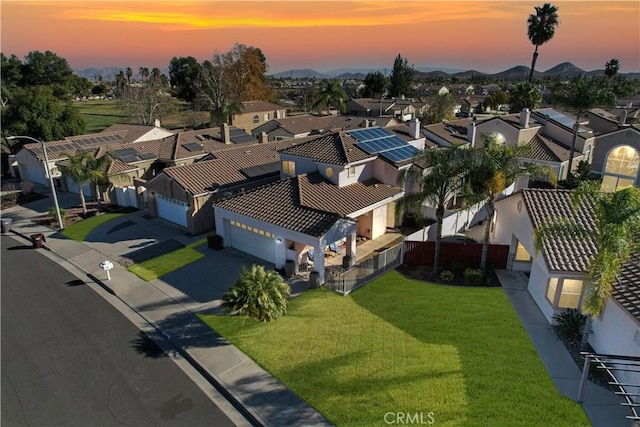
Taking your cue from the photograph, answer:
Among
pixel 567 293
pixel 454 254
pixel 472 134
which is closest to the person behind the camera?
pixel 567 293

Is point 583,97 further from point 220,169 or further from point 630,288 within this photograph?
point 220,169

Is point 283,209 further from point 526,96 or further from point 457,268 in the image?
point 526,96

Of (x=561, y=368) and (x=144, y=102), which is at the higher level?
(x=144, y=102)

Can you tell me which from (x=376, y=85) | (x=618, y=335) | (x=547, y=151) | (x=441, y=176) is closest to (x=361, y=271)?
(x=441, y=176)

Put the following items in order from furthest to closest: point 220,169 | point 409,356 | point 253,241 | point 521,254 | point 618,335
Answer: point 220,169
point 253,241
point 521,254
point 409,356
point 618,335

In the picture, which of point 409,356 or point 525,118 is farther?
point 525,118

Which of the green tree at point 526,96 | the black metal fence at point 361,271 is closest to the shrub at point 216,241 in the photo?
the black metal fence at point 361,271

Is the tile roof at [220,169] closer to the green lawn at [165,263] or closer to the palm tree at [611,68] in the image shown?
the green lawn at [165,263]

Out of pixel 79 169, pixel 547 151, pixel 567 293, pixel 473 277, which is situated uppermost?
pixel 547 151
